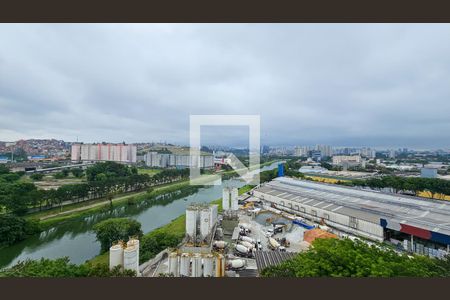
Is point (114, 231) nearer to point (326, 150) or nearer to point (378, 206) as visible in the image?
point (378, 206)

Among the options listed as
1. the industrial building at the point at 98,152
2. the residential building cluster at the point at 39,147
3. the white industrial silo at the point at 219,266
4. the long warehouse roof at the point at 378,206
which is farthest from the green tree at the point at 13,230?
A: the residential building cluster at the point at 39,147

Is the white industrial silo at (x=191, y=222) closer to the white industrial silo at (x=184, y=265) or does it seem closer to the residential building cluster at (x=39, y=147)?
the white industrial silo at (x=184, y=265)

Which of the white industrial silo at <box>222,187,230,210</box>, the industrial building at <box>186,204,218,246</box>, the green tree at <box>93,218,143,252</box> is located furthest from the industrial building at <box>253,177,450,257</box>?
the green tree at <box>93,218,143,252</box>

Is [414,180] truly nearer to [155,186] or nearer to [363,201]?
[363,201]

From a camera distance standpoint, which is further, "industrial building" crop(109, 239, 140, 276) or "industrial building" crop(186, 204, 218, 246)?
"industrial building" crop(186, 204, 218, 246)

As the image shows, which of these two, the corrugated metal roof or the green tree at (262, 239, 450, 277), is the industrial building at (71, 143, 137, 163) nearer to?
the corrugated metal roof

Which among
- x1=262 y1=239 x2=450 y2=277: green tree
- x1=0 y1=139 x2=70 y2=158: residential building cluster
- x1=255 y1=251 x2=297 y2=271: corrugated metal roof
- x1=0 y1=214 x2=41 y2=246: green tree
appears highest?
x1=0 y1=139 x2=70 y2=158: residential building cluster
